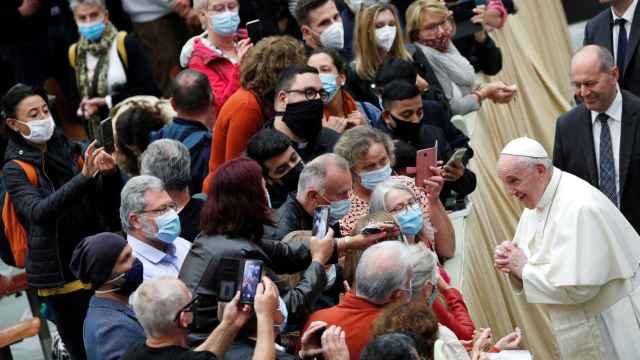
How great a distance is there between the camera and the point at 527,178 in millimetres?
7680

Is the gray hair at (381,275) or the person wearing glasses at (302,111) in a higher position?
the person wearing glasses at (302,111)

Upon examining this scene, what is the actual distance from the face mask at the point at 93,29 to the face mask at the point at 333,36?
63.8 inches

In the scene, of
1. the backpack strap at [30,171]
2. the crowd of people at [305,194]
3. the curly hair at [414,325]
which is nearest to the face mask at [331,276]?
the crowd of people at [305,194]

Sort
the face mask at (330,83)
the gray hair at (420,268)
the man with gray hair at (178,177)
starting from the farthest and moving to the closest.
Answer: the face mask at (330,83) → the man with gray hair at (178,177) → the gray hair at (420,268)

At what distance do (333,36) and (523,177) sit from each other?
2.59m

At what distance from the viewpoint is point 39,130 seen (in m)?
8.55

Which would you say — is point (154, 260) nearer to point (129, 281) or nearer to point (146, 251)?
point (146, 251)

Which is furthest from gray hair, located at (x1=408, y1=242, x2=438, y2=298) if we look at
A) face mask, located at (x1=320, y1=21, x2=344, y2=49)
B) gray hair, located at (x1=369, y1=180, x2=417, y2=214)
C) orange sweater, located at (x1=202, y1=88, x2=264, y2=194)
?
face mask, located at (x1=320, y1=21, x2=344, y2=49)

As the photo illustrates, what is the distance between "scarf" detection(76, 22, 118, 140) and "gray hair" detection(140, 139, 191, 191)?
2.49 meters

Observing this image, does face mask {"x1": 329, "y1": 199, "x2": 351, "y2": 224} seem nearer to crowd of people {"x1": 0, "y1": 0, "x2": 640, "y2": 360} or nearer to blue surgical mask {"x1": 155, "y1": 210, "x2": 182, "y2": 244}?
crowd of people {"x1": 0, "y1": 0, "x2": 640, "y2": 360}

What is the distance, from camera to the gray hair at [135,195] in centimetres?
717

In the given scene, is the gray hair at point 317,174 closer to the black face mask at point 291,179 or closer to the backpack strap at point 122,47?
the black face mask at point 291,179

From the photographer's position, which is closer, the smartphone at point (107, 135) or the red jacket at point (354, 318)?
the red jacket at point (354, 318)

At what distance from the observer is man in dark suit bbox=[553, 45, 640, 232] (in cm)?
873
